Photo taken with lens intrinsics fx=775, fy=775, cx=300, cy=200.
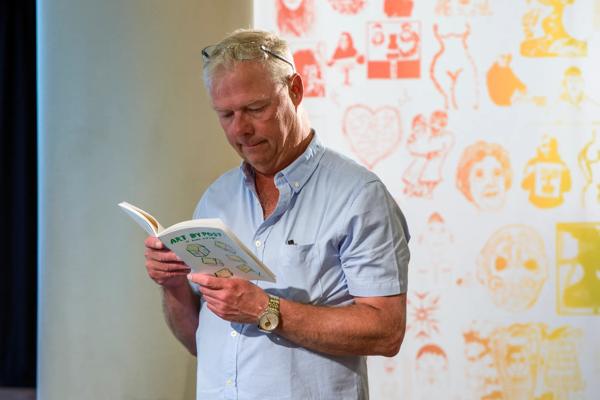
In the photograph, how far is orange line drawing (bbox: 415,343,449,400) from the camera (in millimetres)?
3018

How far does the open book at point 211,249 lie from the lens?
155cm

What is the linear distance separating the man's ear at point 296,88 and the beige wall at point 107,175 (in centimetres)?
100

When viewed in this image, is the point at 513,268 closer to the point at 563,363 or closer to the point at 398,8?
the point at 563,363

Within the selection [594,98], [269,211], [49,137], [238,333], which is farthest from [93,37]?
[594,98]

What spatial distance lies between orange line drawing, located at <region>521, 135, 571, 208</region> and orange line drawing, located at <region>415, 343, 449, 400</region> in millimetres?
689

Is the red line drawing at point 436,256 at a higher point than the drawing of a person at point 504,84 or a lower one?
lower

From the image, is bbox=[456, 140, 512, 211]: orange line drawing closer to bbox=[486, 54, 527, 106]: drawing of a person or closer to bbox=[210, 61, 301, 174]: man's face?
bbox=[486, 54, 527, 106]: drawing of a person

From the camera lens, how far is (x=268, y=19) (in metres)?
3.06

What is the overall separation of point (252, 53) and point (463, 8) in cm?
146

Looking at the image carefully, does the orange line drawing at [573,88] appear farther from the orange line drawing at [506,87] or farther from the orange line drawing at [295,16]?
the orange line drawing at [295,16]

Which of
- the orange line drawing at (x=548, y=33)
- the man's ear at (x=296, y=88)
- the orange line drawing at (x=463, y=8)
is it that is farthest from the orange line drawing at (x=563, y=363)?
the man's ear at (x=296, y=88)

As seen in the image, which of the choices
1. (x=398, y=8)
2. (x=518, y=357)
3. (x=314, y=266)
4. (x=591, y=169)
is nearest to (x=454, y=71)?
(x=398, y=8)

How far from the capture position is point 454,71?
2990 mm
